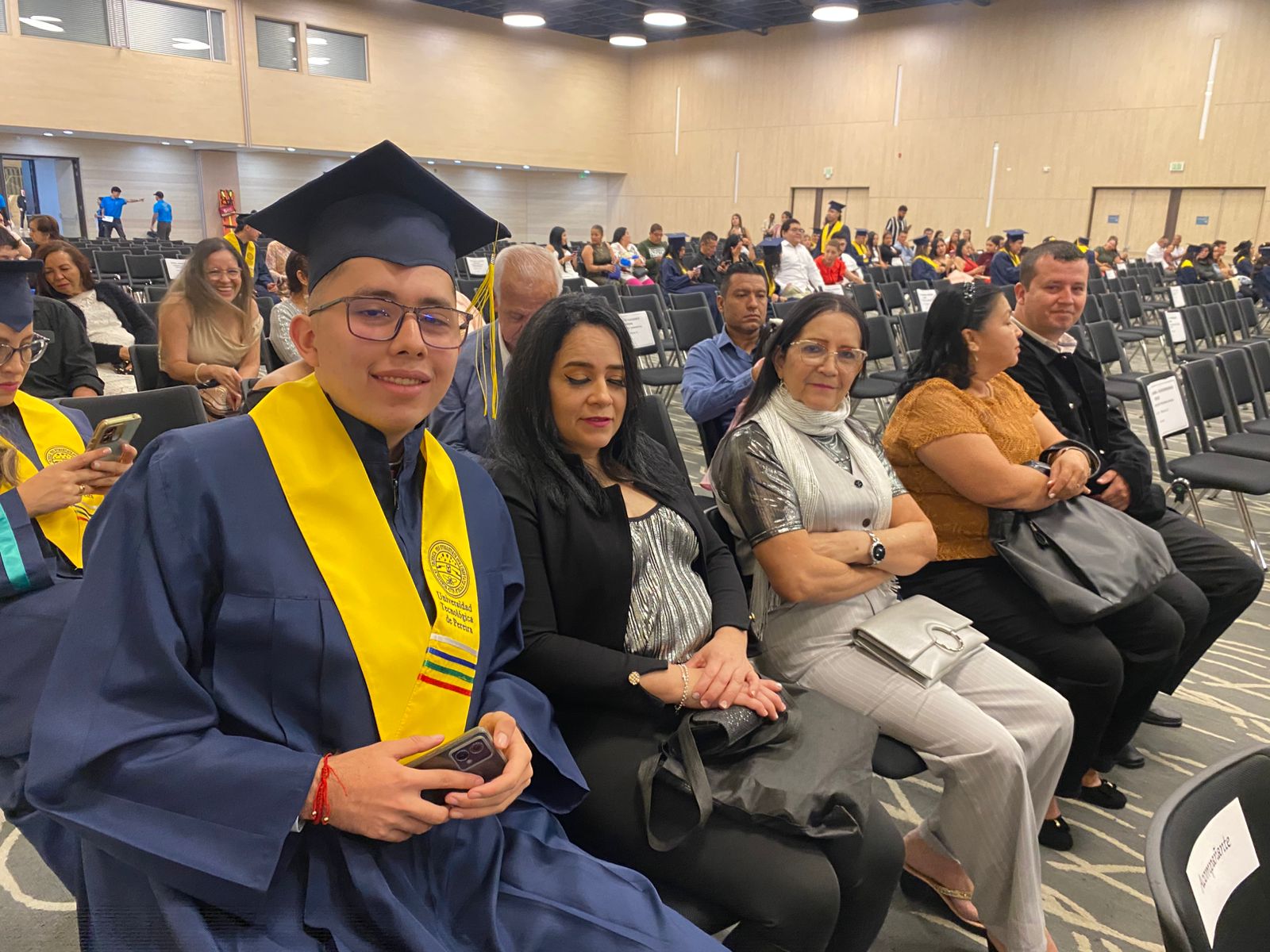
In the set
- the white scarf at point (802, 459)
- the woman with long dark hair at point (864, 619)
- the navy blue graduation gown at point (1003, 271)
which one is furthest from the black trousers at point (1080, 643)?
the navy blue graduation gown at point (1003, 271)

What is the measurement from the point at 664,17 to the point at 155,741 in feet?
69.7

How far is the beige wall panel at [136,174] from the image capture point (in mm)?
18062

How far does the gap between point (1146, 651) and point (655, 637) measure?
1583mm

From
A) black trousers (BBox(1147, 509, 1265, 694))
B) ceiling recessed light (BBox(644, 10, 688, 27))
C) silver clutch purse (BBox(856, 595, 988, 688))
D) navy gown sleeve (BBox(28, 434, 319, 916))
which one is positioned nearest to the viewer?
navy gown sleeve (BBox(28, 434, 319, 916))

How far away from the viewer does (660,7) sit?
62.1 ft

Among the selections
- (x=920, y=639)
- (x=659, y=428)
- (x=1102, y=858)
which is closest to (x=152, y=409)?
(x=659, y=428)

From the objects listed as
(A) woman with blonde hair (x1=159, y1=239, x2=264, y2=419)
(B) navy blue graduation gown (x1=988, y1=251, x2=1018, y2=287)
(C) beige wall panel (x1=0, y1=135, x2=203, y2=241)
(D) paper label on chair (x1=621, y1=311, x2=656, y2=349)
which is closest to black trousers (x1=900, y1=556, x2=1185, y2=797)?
(A) woman with blonde hair (x1=159, y1=239, x2=264, y2=419)

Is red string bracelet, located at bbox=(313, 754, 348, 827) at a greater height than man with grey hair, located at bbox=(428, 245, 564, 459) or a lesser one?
lesser

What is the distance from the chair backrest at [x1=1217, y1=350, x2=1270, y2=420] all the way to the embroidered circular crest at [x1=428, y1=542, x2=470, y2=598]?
15.6 ft

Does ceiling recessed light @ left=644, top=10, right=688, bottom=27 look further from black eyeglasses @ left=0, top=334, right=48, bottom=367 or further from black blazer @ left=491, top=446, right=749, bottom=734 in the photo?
black blazer @ left=491, top=446, right=749, bottom=734

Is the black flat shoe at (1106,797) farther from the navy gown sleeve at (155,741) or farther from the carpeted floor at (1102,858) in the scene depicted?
the navy gown sleeve at (155,741)

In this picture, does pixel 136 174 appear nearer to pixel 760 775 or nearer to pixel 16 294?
pixel 16 294

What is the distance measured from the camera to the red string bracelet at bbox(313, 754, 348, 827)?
1.05 m

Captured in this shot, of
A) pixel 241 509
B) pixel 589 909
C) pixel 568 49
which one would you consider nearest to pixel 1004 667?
pixel 589 909
